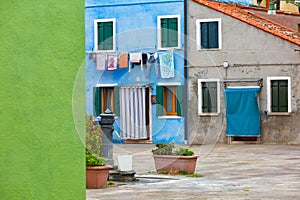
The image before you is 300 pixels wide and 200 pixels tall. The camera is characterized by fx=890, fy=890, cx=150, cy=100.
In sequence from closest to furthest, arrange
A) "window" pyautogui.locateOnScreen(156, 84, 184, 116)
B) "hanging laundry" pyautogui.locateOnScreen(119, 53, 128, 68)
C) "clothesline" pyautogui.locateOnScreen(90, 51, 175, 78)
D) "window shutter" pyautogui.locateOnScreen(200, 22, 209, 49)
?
"window" pyautogui.locateOnScreen(156, 84, 184, 116)
"clothesline" pyautogui.locateOnScreen(90, 51, 175, 78)
"window shutter" pyautogui.locateOnScreen(200, 22, 209, 49)
"hanging laundry" pyautogui.locateOnScreen(119, 53, 128, 68)

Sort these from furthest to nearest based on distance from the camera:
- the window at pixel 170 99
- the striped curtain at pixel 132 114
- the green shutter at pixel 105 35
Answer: the green shutter at pixel 105 35
the window at pixel 170 99
the striped curtain at pixel 132 114

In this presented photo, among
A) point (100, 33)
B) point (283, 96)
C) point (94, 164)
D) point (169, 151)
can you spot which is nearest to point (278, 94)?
point (283, 96)

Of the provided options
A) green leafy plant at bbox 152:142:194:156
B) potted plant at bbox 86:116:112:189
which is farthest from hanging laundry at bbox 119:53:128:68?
potted plant at bbox 86:116:112:189

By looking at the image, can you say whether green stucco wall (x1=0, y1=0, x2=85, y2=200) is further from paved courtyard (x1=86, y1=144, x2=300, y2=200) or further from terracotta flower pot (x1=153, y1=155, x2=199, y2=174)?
terracotta flower pot (x1=153, y1=155, x2=199, y2=174)

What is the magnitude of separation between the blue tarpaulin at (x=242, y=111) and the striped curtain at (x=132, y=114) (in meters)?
3.01

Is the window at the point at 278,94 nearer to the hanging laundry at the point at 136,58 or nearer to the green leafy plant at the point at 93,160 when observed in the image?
the hanging laundry at the point at 136,58

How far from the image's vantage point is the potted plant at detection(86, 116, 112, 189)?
13297 millimetres

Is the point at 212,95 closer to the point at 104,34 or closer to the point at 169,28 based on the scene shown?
the point at 169,28

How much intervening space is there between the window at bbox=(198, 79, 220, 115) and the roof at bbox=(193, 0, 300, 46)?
234 centimetres

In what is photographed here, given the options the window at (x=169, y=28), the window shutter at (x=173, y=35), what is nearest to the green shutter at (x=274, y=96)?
the window at (x=169, y=28)

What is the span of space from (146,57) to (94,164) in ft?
60.8

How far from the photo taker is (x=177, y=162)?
16281mm

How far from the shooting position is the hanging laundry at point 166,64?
31.0m

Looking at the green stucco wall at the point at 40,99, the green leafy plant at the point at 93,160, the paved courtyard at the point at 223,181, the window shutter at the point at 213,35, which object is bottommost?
the paved courtyard at the point at 223,181
